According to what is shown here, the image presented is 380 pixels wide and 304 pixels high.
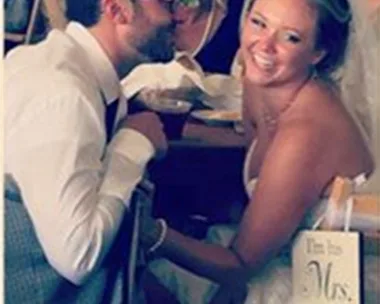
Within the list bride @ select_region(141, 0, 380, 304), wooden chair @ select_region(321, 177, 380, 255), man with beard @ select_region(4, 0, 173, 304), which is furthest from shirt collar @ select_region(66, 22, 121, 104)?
wooden chair @ select_region(321, 177, 380, 255)

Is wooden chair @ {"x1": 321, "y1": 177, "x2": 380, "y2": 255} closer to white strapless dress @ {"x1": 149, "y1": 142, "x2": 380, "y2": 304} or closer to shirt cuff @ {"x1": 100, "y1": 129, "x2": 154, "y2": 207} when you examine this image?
white strapless dress @ {"x1": 149, "y1": 142, "x2": 380, "y2": 304}

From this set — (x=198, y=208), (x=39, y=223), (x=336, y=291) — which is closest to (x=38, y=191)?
(x=39, y=223)

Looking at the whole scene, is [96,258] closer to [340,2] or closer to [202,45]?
[202,45]

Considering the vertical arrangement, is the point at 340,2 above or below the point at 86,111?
above

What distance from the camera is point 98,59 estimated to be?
101 centimetres

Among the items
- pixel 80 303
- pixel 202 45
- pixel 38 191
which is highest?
pixel 202 45

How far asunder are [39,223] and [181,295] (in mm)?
170

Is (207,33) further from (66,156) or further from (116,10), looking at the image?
(66,156)

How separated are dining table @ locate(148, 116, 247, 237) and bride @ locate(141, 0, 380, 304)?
1 cm

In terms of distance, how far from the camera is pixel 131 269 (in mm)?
1008

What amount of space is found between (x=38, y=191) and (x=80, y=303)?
130 millimetres

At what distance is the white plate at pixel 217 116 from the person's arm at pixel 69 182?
104 millimetres

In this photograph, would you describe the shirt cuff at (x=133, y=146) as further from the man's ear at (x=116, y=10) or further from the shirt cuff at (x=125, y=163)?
the man's ear at (x=116, y=10)

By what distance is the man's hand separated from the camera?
1013 mm
